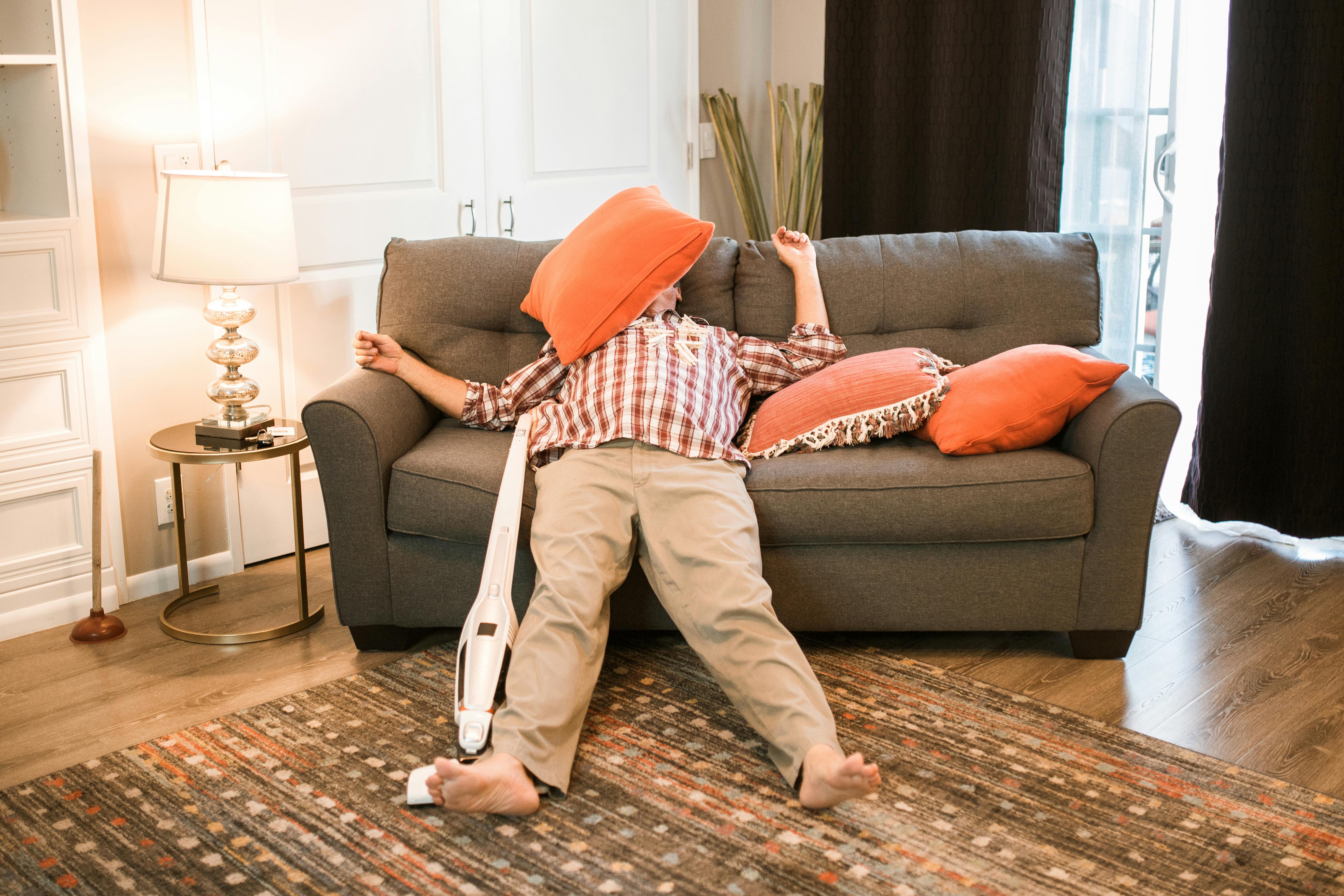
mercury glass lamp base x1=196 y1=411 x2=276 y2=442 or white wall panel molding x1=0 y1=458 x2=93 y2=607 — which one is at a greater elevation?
mercury glass lamp base x1=196 y1=411 x2=276 y2=442

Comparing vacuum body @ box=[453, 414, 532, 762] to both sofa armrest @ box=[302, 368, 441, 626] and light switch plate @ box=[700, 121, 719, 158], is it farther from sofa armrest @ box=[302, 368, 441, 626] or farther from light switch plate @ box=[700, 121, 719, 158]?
light switch plate @ box=[700, 121, 719, 158]

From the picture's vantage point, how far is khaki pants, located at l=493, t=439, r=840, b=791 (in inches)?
73.0

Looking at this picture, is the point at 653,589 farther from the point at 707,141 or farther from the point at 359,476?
the point at 707,141

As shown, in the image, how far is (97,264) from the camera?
261 cm

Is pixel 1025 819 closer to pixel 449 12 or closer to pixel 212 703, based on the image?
pixel 212 703

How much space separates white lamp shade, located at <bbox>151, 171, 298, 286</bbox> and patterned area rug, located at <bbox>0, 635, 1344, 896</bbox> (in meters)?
0.90

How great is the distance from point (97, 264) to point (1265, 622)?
271 centimetres

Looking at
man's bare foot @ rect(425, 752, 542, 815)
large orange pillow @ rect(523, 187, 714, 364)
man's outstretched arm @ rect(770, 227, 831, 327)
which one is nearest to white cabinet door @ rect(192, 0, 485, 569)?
large orange pillow @ rect(523, 187, 714, 364)

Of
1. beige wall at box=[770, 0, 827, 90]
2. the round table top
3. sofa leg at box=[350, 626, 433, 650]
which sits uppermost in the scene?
Answer: beige wall at box=[770, 0, 827, 90]

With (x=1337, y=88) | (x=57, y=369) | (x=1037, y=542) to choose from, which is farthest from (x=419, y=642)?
(x=1337, y=88)

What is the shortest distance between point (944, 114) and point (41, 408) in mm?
2628

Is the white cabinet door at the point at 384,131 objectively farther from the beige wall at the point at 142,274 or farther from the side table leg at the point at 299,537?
the side table leg at the point at 299,537

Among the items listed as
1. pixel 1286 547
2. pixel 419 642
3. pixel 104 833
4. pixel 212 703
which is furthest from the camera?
pixel 1286 547

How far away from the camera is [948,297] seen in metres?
2.71
